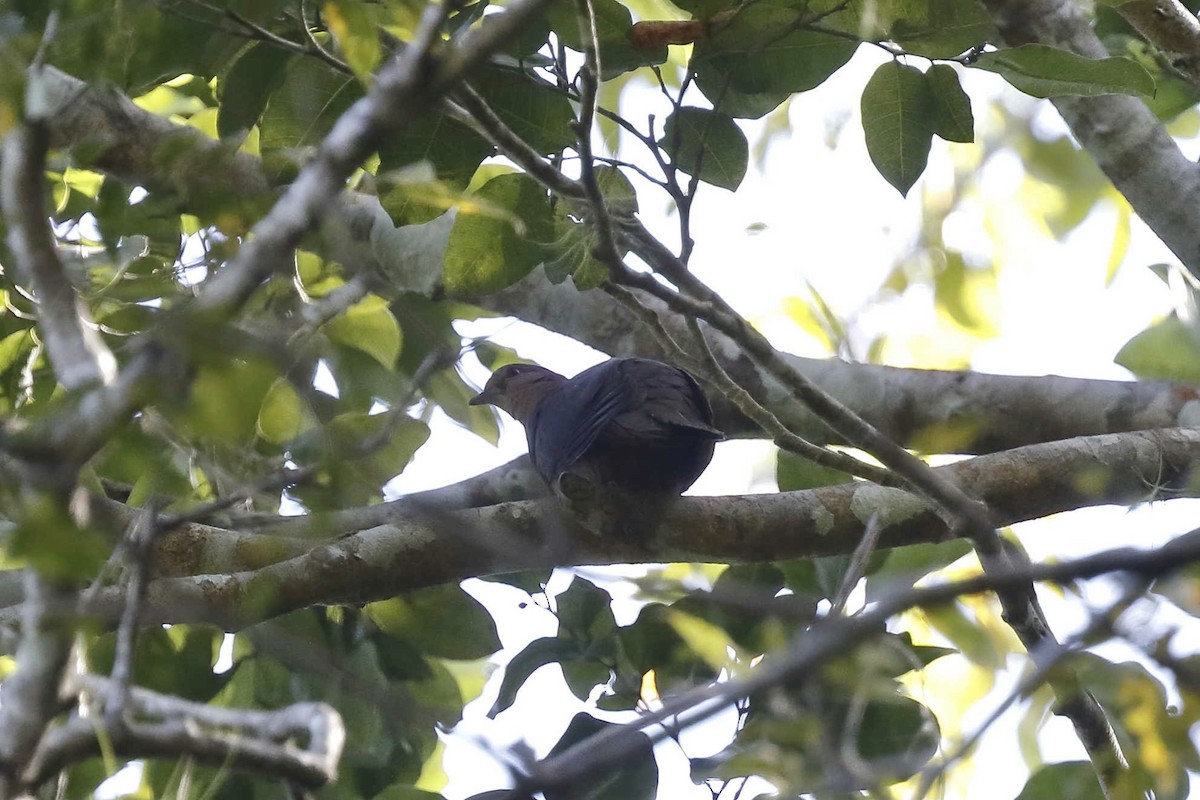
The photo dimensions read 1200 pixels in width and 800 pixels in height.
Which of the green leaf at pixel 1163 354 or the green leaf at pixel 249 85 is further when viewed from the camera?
the green leaf at pixel 1163 354

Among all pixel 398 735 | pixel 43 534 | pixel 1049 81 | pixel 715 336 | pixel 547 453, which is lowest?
pixel 398 735

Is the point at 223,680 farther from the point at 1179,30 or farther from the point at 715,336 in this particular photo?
the point at 1179,30

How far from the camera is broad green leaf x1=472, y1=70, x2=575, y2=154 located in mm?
2688

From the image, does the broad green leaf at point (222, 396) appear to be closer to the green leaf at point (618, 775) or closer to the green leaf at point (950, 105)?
the green leaf at point (618, 775)

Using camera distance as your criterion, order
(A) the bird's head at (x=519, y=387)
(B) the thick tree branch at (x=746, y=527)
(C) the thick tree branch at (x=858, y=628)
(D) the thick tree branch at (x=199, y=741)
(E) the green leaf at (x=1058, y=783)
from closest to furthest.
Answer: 1. (C) the thick tree branch at (x=858, y=628)
2. (D) the thick tree branch at (x=199, y=741)
3. (E) the green leaf at (x=1058, y=783)
4. (B) the thick tree branch at (x=746, y=527)
5. (A) the bird's head at (x=519, y=387)

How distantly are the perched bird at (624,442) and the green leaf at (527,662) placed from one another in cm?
35

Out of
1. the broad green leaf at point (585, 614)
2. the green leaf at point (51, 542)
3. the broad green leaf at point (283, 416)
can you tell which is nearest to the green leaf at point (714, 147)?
the broad green leaf at point (283, 416)

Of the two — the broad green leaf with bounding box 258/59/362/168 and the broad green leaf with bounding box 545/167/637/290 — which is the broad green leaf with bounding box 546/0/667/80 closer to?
the broad green leaf with bounding box 545/167/637/290

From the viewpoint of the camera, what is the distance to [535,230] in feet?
8.58

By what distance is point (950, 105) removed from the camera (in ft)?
9.76

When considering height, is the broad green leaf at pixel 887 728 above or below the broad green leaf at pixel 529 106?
below

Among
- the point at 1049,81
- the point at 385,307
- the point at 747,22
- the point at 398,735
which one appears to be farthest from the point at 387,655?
the point at 1049,81

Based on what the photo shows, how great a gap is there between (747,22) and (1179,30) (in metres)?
1.27

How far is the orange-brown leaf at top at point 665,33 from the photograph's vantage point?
8.98 feet
